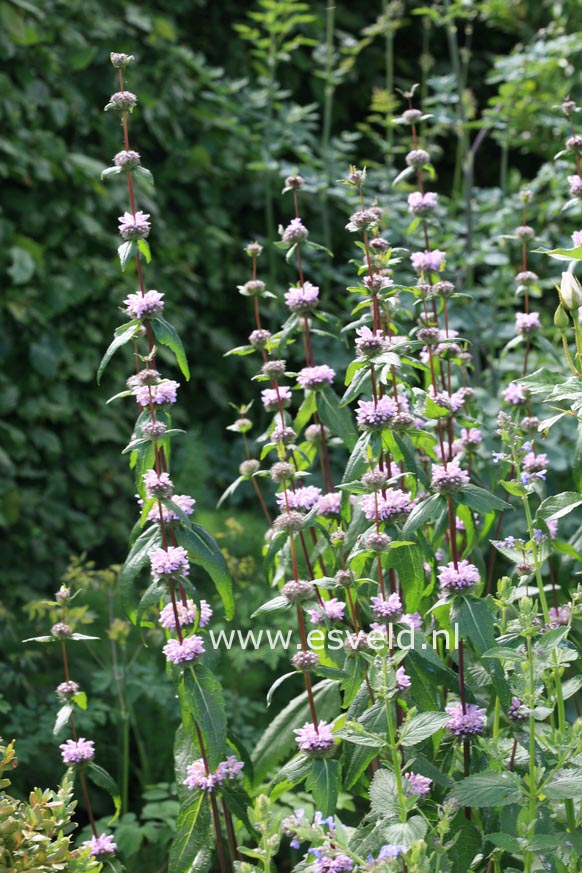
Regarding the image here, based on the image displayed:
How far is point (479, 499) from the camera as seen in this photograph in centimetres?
153

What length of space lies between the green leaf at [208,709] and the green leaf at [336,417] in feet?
1.63

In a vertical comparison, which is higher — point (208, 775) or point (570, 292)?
point (570, 292)

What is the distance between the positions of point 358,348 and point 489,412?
1863 millimetres

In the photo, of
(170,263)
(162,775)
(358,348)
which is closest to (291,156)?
(170,263)

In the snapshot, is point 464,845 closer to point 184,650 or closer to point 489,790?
point 489,790

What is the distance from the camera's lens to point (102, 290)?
3.53 m

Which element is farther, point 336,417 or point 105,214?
point 105,214

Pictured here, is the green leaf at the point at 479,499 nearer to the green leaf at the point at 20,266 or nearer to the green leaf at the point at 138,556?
the green leaf at the point at 138,556

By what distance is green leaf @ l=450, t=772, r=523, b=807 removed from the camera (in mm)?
1349

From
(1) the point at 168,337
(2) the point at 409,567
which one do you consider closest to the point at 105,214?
(1) the point at 168,337

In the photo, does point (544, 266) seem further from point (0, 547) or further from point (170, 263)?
point (0, 547)

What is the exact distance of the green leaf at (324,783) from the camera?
4.83ft

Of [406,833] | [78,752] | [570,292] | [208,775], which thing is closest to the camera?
[406,833]

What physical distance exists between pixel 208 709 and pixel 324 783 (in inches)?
8.2
